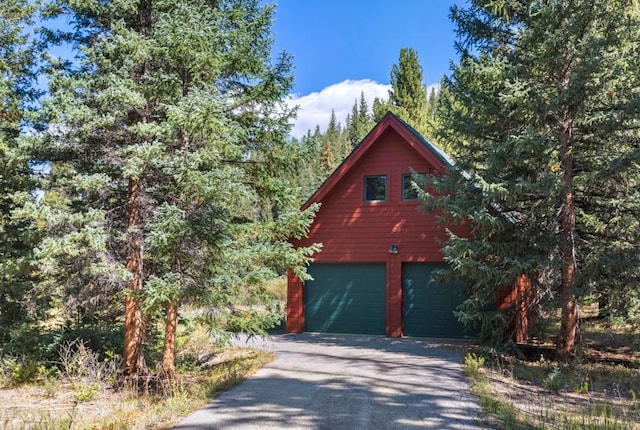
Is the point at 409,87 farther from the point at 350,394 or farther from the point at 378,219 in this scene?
the point at 350,394

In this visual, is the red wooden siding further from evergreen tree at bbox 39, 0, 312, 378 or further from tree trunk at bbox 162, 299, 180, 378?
tree trunk at bbox 162, 299, 180, 378

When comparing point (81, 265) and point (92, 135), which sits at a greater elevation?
point (92, 135)

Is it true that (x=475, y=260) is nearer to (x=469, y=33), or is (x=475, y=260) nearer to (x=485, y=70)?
(x=485, y=70)

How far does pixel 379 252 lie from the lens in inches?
520

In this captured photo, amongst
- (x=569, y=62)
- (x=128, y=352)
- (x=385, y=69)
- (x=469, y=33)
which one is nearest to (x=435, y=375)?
(x=128, y=352)

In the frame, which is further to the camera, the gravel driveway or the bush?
the bush

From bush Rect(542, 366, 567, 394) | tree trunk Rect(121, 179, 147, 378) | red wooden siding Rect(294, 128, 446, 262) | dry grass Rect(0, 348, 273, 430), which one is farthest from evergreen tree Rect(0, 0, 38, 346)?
bush Rect(542, 366, 567, 394)

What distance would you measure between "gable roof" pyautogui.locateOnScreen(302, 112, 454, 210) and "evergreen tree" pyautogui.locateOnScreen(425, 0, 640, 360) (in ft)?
6.22

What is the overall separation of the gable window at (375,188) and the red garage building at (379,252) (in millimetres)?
30

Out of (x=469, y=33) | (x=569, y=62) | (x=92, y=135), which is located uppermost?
(x=469, y=33)

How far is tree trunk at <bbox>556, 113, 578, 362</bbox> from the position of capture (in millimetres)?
9008

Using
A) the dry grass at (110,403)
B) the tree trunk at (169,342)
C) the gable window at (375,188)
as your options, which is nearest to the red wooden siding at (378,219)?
the gable window at (375,188)

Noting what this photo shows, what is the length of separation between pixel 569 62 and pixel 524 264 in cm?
411

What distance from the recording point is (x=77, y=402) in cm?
729
